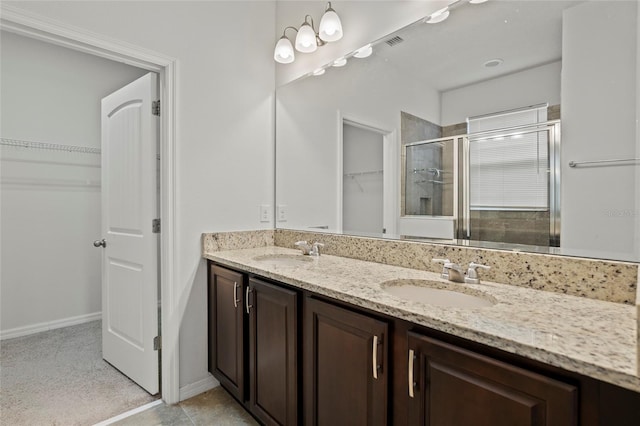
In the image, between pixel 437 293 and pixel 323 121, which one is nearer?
pixel 437 293

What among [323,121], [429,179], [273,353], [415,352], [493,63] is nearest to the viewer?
[415,352]

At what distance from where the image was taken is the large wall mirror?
3.59 feet

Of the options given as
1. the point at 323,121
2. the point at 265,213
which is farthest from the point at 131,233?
the point at 323,121

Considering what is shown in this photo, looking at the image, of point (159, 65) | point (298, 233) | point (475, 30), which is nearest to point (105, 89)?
point (159, 65)

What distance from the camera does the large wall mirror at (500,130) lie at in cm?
109

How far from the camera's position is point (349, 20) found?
1910 millimetres

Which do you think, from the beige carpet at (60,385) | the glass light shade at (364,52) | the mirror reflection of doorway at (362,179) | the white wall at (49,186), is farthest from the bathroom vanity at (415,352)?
the white wall at (49,186)

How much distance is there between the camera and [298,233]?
2.27 metres

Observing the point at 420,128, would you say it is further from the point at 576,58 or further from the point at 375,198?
the point at 576,58

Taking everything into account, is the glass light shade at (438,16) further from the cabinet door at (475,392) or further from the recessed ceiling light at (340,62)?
the cabinet door at (475,392)

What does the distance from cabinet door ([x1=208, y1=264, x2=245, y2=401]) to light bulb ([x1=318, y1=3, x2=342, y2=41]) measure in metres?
1.48

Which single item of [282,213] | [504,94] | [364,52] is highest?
[364,52]

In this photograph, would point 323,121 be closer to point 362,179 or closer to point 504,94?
point 362,179

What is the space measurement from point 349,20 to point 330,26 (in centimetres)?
12
